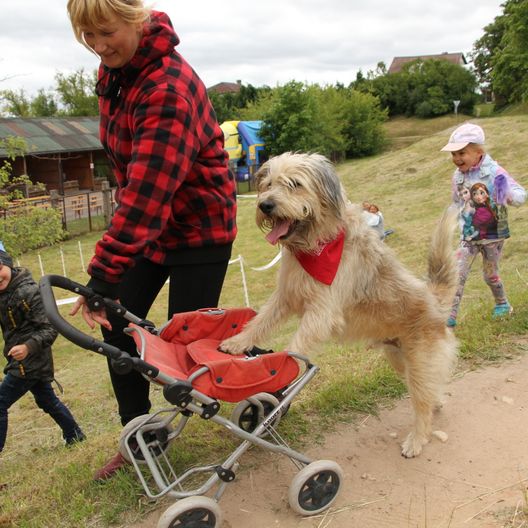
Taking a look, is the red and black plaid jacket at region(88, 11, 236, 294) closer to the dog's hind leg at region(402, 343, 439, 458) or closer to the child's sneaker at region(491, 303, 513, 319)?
the dog's hind leg at region(402, 343, 439, 458)

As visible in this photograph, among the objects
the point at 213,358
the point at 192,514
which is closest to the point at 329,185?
the point at 213,358

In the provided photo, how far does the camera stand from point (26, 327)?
185 inches

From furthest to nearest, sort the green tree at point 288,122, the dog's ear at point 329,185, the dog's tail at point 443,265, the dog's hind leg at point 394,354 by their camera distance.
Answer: the green tree at point 288,122
the dog's tail at point 443,265
the dog's hind leg at point 394,354
the dog's ear at point 329,185

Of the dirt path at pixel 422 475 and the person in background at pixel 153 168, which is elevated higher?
the person in background at pixel 153 168

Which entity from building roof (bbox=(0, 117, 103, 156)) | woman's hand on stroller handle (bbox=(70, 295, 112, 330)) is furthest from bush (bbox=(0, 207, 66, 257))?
building roof (bbox=(0, 117, 103, 156))

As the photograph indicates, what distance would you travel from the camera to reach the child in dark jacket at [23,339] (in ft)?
15.0

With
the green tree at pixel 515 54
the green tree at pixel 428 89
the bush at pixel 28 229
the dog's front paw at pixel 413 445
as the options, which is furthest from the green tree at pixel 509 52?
the dog's front paw at pixel 413 445

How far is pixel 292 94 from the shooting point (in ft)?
121

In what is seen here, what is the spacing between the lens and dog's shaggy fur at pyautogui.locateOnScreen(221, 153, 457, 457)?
298cm

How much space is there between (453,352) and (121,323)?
215 cm

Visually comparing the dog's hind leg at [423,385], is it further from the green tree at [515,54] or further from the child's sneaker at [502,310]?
the green tree at [515,54]

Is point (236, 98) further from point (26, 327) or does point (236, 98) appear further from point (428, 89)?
point (26, 327)

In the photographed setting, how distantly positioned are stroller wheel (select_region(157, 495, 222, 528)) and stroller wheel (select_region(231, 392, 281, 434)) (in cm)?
94

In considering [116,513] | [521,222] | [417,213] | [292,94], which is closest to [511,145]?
[417,213]
